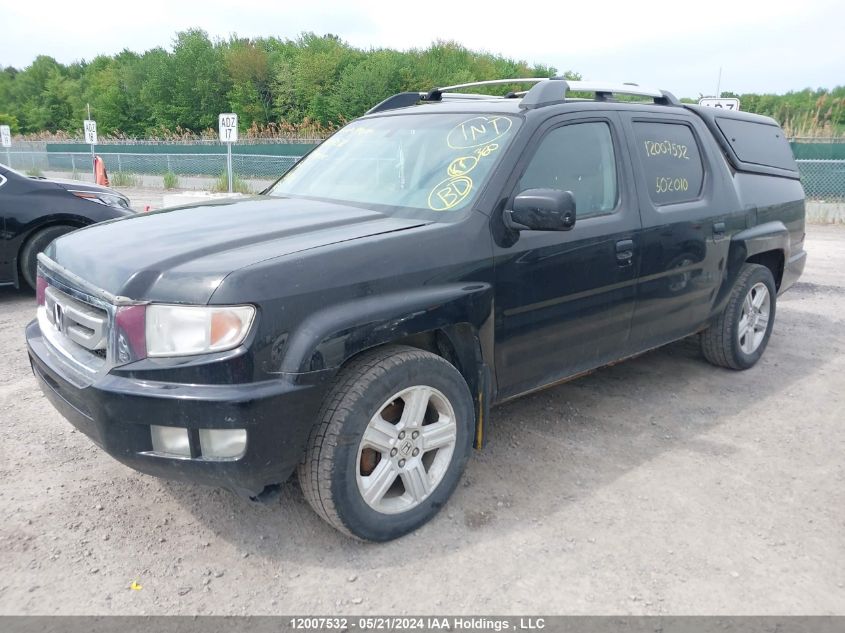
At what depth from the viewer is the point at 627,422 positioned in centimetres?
414

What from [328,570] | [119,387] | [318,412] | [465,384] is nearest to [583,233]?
[465,384]

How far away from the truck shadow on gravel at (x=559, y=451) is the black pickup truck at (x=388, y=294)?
0.71 ft

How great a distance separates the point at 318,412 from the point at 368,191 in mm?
1377

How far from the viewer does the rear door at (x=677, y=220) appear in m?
3.89

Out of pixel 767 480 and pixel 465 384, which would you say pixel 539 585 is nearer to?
pixel 465 384

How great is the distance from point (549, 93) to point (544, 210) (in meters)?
0.97

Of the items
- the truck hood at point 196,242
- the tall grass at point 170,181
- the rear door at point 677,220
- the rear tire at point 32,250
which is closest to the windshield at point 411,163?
the truck hood at point 196,242

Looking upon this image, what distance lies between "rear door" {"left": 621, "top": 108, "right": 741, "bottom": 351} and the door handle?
127 millimetres

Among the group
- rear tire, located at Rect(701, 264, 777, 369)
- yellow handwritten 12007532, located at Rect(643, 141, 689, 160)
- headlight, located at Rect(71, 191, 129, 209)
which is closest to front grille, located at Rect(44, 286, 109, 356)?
yellow handwritten 12007532, located at Rect(643, 141, 689, 160)

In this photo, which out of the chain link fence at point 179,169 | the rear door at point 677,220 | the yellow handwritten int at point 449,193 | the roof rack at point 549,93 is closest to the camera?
the yellow handwritten int at point 449,193

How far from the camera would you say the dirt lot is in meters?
2.53

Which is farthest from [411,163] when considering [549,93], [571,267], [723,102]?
[723,102]

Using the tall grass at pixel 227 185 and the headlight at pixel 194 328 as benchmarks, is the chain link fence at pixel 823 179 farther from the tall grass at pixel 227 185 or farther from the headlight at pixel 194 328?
the headlight at pixel 194 328

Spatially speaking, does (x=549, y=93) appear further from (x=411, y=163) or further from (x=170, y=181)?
(x=170, y=181)
